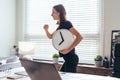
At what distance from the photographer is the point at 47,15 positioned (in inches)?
185

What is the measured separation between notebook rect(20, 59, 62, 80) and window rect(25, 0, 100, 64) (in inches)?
107

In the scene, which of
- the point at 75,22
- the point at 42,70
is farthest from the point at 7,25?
the point at 42,70

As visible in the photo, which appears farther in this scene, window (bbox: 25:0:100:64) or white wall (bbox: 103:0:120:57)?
window (bbox: 25:0:100:64)

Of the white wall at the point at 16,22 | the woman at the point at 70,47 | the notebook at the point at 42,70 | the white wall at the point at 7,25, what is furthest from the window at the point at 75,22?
the notebook at the point at 42,70

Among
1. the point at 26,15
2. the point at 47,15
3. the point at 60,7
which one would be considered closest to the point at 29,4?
the point at 26,15

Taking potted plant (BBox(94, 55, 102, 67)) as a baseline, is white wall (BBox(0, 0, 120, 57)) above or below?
above

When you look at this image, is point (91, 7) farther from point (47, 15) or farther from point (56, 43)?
point (56, 43)

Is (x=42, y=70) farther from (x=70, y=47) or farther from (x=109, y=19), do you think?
(x=109, y=19)

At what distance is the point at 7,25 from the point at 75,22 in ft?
5.12

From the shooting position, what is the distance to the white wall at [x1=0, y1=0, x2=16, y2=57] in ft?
15.3

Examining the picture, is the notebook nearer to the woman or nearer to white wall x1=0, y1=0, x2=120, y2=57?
the woman

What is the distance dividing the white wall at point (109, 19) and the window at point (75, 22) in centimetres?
18

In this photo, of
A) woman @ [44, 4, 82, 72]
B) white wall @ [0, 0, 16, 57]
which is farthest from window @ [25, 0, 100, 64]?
woman @ [44, 4, 82, 72]

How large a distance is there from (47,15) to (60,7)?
1.95m
